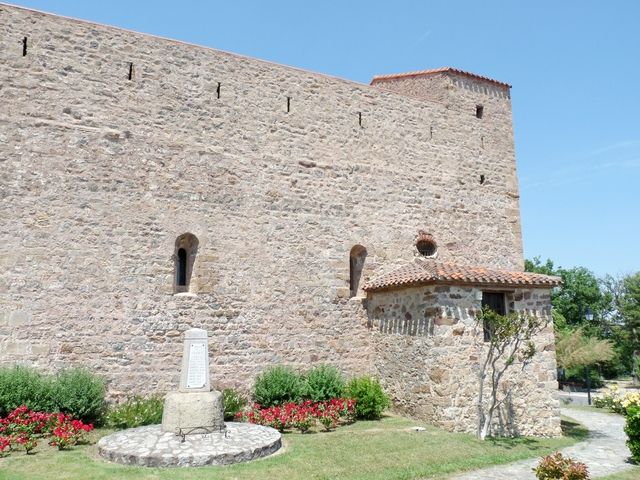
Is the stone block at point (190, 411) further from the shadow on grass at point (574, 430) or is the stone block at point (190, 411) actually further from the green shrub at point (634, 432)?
the shadow on grass at point (574, 430)

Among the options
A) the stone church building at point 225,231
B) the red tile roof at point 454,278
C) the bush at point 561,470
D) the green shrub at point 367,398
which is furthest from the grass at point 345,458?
the red tile roof at point 454,278

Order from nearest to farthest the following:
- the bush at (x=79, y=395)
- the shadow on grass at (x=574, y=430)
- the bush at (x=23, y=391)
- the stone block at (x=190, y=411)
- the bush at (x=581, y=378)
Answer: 1. the stone block at (x=190, y=411)
2. the bush at (x=23, y=391)
3. the bush at (x=79, y=395)
4. the shadow on grass at (x=574, y=430)
5. the bush at (x=581, y=378)

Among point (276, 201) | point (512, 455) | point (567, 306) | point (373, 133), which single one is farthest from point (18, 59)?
point (567, 306)

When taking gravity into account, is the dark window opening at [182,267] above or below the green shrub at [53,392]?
above

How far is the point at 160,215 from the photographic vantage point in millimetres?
11781

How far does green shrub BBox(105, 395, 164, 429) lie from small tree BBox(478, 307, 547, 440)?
673 centimetres

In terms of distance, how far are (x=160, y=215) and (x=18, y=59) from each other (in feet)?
15.1

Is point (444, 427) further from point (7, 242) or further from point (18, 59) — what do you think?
point (18, 59)

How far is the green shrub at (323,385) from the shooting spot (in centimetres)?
1170

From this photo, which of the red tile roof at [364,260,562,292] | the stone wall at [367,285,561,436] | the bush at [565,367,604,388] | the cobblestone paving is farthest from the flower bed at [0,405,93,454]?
the bush at [565,367,604,388]

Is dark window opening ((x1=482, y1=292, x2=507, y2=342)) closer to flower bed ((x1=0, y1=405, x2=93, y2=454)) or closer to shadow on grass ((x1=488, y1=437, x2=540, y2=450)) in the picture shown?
shadow on grass ((x1=488, y1=437, x2=540, y2=450))

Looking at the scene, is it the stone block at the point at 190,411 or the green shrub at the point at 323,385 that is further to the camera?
the green shrub at the point at 323,385

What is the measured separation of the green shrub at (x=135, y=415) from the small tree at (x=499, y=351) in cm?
673

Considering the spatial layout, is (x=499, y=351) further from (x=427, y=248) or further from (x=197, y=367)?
(x=197, y=367)
